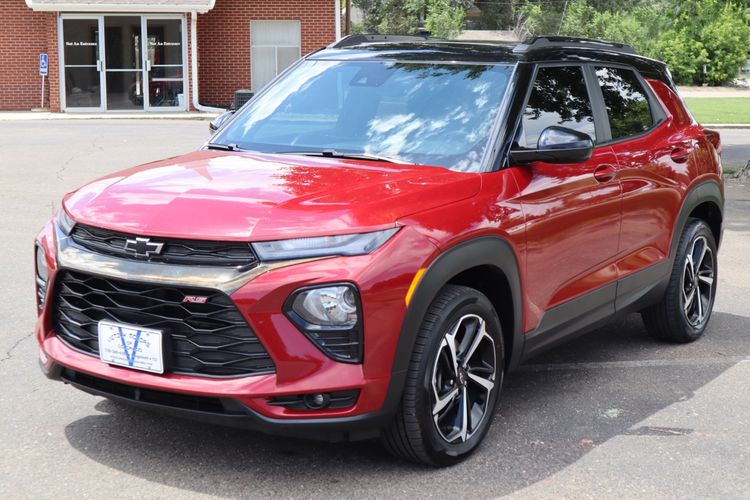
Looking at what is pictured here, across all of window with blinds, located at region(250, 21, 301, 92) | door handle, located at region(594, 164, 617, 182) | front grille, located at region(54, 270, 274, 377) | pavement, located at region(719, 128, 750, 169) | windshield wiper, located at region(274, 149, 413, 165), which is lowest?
pavement, located at region(719, 128, 750, 169)

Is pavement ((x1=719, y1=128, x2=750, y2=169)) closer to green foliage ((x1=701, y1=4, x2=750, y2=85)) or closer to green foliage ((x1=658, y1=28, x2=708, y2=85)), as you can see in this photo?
green foliage ((x1=658, y1=28, x2=708, y2=85))

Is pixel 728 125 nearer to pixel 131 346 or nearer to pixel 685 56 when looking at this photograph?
pixel 131 346

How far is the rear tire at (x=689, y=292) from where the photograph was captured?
623 centimetres

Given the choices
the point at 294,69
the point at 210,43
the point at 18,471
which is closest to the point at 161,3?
the point at 210,43

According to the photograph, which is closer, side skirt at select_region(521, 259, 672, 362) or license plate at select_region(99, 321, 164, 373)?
license plate at select_region(99, 321, 164, 373)

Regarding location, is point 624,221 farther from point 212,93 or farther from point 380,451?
point 212,93

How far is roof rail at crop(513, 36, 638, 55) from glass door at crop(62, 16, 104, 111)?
81.4ft

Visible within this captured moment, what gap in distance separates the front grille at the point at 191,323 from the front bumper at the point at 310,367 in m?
0.04

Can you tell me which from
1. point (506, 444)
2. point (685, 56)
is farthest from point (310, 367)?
point (685, 56)

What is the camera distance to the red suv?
12.4ft

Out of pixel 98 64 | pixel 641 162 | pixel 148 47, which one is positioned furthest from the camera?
pixel 148 47

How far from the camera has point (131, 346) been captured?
3.92 meters

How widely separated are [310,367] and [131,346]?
27.9 inches

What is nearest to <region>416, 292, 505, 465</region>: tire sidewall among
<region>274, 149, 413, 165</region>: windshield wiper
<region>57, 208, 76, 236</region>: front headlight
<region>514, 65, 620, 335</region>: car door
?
<region>514, 65, 620, 335</region>: car door
